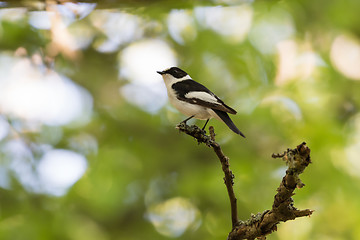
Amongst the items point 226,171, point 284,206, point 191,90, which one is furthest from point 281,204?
point 191,90

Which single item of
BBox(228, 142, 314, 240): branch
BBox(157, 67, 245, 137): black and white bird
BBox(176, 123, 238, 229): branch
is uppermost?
BBox(157, 67, 245, 137): black and white bird

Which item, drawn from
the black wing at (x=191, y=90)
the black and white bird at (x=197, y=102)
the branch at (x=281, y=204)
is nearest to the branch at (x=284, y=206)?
the branch at (x=281, y=204)

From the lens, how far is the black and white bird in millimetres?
3059

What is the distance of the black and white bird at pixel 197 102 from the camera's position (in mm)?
3059

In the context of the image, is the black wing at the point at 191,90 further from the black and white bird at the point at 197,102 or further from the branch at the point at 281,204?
the branch at the point at 281,204

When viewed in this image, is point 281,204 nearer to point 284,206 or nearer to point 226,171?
point 284,206

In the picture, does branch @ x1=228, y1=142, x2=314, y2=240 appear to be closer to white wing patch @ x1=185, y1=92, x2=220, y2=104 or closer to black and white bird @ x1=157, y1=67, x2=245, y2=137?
black and white bird @ x1=157, y1=67, x2=245, y2=137

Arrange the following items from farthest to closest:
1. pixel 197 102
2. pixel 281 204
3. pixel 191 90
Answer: pixel 191 90 < pixel 197 102 < pixel 281 204

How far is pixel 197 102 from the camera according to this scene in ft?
10.6

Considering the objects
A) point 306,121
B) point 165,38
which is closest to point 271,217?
point 306,121

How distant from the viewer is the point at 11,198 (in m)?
5.47

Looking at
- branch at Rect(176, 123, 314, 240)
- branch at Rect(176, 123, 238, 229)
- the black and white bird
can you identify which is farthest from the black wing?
branch at Rect(176, 123, 314, 240)

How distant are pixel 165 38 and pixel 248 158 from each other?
2157 millimetres

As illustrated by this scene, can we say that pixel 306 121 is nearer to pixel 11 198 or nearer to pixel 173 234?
pixel 173 234
